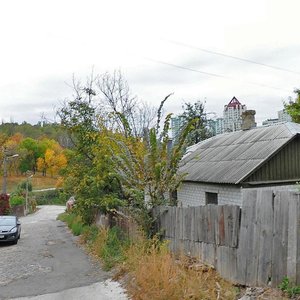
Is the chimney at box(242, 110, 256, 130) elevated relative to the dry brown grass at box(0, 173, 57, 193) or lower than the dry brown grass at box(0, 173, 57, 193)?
elevated

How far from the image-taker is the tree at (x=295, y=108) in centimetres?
2809

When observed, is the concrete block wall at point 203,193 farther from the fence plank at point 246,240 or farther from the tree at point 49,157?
the tree at point 49,157

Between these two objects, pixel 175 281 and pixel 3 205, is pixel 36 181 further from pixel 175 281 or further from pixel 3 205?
pixel 175 281

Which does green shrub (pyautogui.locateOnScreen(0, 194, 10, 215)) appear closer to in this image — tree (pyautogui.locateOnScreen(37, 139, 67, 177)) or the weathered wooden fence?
the weathered wooden fence

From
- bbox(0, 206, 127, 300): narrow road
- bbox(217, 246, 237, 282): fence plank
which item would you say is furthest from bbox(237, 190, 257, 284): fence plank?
bbox(0, 206, 127, 300): narrow road

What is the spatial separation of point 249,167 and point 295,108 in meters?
18.1

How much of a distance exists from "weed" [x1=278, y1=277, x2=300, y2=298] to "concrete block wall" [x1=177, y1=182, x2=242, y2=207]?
21.7 feet

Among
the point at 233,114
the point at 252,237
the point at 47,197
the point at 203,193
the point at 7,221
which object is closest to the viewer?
the point at 252,237

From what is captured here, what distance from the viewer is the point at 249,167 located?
12.8m

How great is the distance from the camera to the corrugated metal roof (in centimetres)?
1296

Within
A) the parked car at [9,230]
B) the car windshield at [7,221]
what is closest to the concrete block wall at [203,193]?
the parked car at [9,230]

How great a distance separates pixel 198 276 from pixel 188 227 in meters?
2.42

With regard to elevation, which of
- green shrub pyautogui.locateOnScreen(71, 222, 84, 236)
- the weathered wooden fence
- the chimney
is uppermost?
the chimney

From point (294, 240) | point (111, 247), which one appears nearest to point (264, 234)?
point (294, 240)
